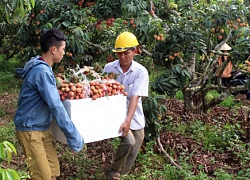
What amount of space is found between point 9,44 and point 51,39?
9091 millimetres

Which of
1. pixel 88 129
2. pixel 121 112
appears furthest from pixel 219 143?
pixel 88 129

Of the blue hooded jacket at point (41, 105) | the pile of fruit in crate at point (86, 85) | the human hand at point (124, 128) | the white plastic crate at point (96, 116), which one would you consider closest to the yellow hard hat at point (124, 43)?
the pile of fruit in crate at point (86, 85)

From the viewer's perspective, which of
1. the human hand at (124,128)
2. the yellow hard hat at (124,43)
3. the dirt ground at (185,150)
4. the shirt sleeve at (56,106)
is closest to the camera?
the shirt sleeve at (56,106)

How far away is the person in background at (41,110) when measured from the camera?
2672mm

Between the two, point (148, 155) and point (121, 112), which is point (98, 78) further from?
point (148, 155)

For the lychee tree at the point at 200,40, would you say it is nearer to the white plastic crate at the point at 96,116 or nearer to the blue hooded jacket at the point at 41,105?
the white plastic crate at the point at 96,116

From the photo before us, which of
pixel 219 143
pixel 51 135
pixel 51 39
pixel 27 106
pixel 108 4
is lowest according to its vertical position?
pixel 219 143

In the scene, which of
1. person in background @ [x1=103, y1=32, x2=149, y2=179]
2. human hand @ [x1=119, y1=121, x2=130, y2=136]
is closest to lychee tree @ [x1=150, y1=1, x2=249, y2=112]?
person in background @ [x1=103, y1=32, x2=149, y2=179]

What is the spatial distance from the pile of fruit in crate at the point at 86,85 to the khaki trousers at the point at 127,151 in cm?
62

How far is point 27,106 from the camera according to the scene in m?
2.78

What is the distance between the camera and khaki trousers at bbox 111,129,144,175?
352cm

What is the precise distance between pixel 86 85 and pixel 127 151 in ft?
3.26

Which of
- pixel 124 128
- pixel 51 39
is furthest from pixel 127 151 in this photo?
pixel 51 39

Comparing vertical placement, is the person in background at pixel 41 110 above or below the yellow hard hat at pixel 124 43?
below
